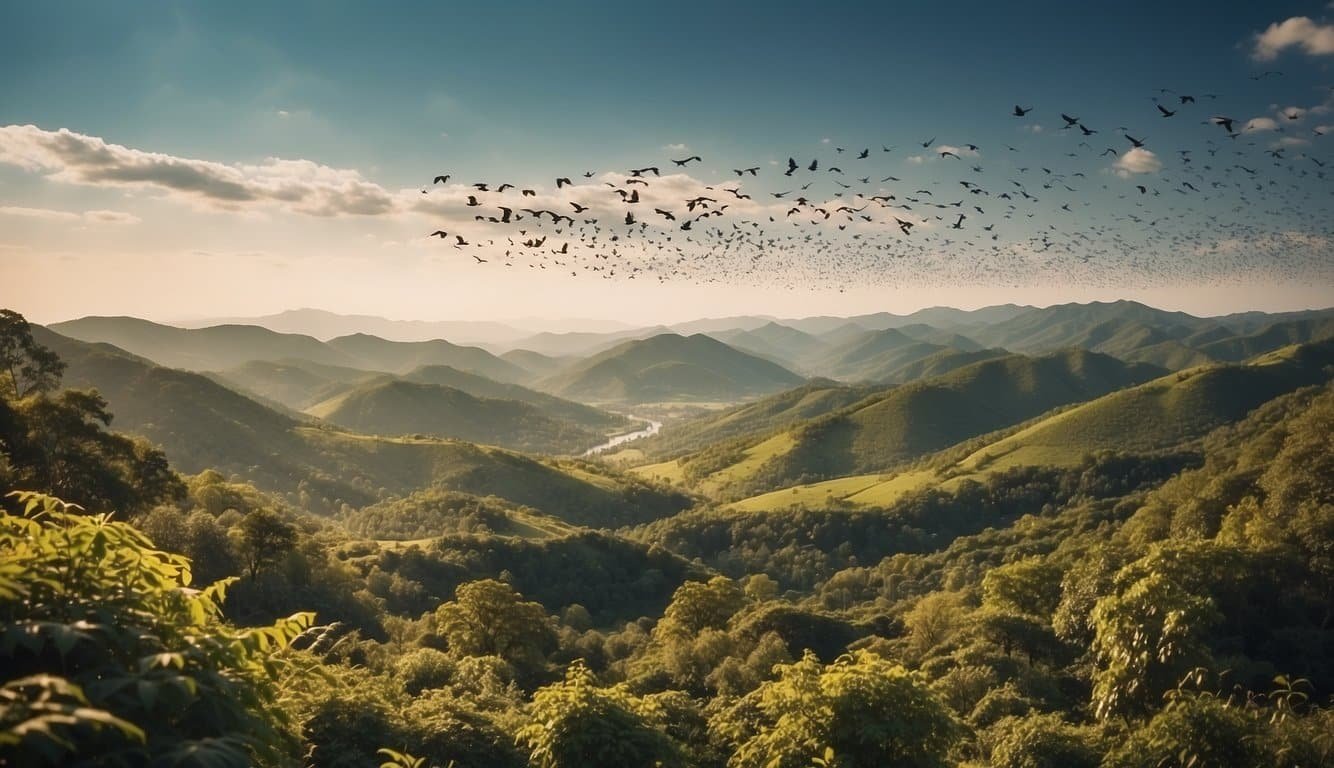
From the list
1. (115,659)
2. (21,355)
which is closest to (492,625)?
(21,355)

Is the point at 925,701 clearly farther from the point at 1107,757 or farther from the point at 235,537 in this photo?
the point at 235,537

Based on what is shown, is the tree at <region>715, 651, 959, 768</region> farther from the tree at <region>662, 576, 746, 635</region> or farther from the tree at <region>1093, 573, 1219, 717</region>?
the tree at <region>662, 576, 746, 635</region>

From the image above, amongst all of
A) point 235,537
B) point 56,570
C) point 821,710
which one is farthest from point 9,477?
point 821,710

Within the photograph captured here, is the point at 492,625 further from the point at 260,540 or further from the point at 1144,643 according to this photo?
the point at 1144,643

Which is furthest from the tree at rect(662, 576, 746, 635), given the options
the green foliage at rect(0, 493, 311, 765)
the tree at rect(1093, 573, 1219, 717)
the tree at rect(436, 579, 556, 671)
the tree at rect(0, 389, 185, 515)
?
the green foliage at rect(0, 493, 311, 765)

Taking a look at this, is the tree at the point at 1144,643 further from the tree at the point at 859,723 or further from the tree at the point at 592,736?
the tree at the point at 592,736

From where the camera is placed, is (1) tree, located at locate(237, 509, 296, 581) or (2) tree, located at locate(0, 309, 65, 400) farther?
(1) tree, located at locate(237, 509, 296, 581)
